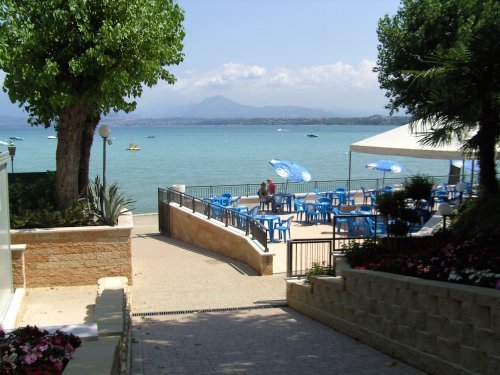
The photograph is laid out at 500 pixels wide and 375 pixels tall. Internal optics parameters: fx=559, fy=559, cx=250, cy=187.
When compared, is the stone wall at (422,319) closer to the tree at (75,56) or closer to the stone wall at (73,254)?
the stone wall at (73,254)

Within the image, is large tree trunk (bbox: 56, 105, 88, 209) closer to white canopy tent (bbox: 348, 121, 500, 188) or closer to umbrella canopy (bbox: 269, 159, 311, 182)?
white canopy tent (bbox: 348, 121, 500, 188)

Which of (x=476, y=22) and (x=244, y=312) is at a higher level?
(x=476, y=22)

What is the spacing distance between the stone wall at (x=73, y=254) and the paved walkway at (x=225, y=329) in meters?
0.81

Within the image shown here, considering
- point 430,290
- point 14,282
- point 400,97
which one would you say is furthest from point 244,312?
point 400,97

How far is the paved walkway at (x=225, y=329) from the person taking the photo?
6.16 m

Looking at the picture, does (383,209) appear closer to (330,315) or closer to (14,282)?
(330,315)

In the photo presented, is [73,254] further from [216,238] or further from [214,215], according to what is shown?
[214,215]

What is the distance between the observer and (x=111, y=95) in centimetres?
1163

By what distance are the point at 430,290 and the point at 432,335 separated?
1.55ft

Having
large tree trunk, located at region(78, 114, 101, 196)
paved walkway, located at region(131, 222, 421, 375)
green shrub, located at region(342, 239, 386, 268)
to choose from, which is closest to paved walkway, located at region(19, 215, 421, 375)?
paved walkway, located at region(131, 222, 421, 375)

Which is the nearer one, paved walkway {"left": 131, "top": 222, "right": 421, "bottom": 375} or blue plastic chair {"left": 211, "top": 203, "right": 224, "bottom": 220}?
paved walkway {"left": 131, "top": 222, "right": 421, "bottom": 375}

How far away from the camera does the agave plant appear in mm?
11656

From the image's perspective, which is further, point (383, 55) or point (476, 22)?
point (383, 55)

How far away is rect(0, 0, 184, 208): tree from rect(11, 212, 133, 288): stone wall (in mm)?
1383
